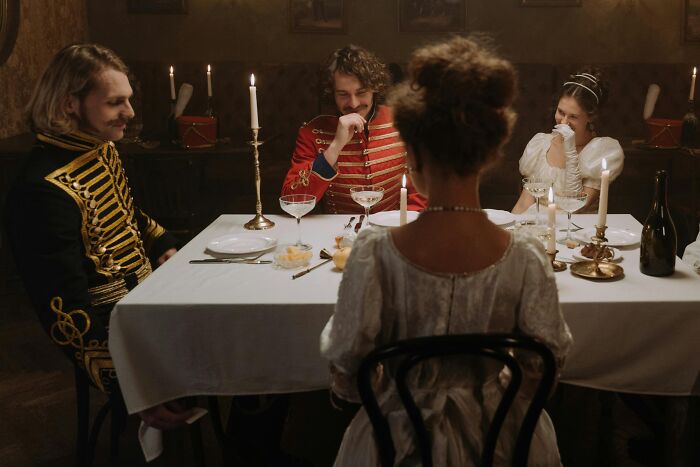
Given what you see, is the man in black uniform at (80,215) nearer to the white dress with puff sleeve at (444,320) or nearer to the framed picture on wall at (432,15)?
the white dress with puff sleeve at (444,320)

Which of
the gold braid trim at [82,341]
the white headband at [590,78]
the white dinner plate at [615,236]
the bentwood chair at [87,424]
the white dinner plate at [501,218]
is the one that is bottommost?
the bentwood chair at [87,424]

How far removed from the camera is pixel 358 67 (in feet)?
8.92

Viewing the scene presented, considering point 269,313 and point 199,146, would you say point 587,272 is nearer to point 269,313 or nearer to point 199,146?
point 269,313

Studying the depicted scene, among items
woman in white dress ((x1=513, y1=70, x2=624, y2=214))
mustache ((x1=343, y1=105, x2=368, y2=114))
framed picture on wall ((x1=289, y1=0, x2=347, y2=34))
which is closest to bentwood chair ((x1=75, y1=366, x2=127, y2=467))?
mustache ((x1=343, y1=105, x2=368, y2=114))

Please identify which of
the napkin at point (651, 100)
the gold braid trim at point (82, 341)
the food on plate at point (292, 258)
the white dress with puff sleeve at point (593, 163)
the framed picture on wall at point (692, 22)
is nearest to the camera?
the gold braid trim at point (82, 341)

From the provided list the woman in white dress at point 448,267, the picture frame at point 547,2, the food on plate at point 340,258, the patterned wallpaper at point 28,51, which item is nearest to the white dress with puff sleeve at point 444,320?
the woman in white dress at point 448,267

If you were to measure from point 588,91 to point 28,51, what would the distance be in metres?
3.78

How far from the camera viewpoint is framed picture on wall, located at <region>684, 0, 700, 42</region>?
5.62 metres

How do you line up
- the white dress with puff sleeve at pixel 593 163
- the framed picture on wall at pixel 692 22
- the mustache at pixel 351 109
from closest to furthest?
the mustache at pixel 351 109 → the white dress with puff sleeve at pixel 593 163 → the framed picture on wall at pixel 692 22

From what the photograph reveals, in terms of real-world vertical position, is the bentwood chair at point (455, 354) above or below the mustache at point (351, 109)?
below

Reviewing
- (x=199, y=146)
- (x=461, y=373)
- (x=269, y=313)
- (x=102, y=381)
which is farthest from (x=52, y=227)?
(x=199, y=146)

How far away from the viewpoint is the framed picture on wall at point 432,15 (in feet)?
18.8

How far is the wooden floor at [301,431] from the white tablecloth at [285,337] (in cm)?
23

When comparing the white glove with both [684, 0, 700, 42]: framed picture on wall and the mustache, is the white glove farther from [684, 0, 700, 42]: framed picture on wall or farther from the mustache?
[684, 0, 700, 42]: framed picture on wall
